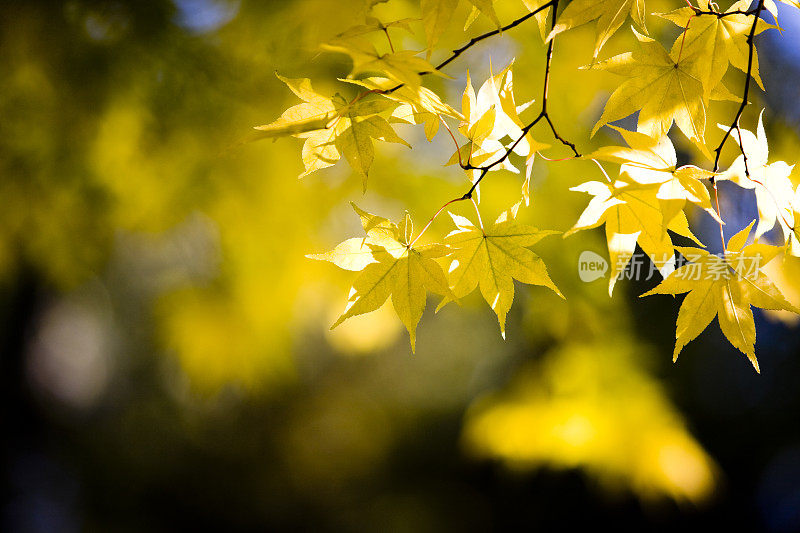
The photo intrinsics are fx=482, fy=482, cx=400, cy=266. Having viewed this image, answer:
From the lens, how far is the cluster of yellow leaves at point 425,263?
0.41 m

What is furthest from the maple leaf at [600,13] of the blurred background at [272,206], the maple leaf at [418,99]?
the blurred background at [272,206]

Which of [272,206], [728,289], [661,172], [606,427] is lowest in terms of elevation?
[606,427]

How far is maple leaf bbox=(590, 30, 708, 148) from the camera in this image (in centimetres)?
42

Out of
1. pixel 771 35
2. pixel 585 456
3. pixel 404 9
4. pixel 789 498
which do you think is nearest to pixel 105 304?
pixel 404 9

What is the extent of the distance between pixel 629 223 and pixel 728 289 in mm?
107

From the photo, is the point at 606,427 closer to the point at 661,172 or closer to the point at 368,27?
the point at 661,172

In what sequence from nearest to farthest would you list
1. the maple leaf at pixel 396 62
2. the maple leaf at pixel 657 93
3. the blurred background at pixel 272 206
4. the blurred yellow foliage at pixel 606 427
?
the maple leaf at pixel 396 62
the maple leaf at pixel 657 93
the blurred background at pixel 272 206
the blurred yellow foliage at pixel 606 427

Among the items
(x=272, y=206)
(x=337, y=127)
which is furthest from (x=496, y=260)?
(x=272, y=206)

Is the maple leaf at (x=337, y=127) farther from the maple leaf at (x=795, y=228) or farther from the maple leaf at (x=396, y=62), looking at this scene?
the maple leaf at (x=795, y=228)

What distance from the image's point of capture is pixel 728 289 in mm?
422

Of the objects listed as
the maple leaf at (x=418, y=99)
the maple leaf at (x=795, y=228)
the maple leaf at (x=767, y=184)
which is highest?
the maple leaf at (x=418, y=99)

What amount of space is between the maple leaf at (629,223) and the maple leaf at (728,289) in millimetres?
23

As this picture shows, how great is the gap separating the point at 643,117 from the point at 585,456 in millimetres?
1201

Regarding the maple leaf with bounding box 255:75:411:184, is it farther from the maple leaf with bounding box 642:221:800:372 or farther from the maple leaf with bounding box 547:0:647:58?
the maple leaf with bounding box 642:221:800:372
